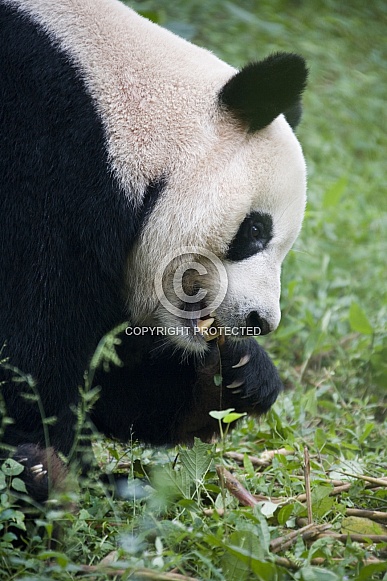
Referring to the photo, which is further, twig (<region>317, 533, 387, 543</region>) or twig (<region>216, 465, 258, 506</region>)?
twig (<region>216, 465, 258, 506</region>)

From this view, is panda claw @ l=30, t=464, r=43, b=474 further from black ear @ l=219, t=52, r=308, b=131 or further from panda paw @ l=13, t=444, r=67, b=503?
black ear @ l=219, t=52, r=308, b=131

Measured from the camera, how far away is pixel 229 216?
3309mm

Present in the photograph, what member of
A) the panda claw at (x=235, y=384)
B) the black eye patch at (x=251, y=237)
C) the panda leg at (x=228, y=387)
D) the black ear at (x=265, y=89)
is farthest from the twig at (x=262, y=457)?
the black ear at (x=265, y=89)

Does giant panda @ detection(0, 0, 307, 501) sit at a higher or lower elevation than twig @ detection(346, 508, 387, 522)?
higher

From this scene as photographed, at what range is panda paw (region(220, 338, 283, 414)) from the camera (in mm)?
3738

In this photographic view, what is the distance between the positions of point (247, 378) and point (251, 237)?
733 millimetres

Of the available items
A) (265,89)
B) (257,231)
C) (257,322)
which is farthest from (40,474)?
(265,89)

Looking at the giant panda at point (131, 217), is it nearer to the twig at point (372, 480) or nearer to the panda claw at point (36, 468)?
the panda claw at point (36, 468)

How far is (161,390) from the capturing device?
376cm

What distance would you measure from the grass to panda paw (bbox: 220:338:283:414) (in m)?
0.18

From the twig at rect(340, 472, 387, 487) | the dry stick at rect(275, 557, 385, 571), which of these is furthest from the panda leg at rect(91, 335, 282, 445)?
the dry stick at rect(275, 557, 385, 571)

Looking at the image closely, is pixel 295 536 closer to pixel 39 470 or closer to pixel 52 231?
pixel 39 470

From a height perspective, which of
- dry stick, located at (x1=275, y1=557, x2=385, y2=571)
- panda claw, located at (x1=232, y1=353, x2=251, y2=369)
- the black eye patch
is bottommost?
panda claw, located at (x1=232, y1=353, x2=251, y2=369)

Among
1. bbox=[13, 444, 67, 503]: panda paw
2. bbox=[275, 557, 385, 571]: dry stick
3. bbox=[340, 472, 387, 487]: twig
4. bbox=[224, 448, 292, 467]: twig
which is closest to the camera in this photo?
bbox=[275, 557, 385, 571]: dry stick
